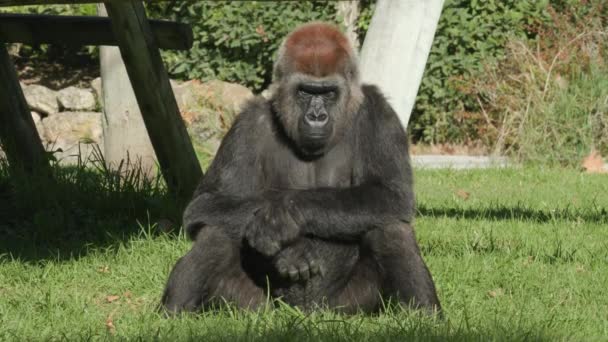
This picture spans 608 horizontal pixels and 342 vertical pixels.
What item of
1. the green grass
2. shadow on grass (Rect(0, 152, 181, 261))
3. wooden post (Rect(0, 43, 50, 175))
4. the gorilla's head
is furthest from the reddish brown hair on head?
wooden post (Rect(0, 43, 50, 175))

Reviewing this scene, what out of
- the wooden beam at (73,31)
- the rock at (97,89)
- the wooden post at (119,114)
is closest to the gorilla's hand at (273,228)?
the wooden beam at (73,31)

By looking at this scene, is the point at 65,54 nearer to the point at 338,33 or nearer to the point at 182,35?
the point at 182,35

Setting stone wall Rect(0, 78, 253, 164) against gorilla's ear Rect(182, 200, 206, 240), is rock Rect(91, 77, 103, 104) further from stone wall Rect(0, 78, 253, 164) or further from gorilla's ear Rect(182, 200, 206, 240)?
gorilla's ear Rect(182, 200, 206, 240)

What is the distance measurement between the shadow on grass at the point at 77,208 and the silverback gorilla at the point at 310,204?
168cm

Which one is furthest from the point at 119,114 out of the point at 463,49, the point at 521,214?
the point at 463,49

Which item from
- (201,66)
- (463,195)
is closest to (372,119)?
(463,195)

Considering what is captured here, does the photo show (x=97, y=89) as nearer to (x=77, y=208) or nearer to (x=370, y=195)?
(x=77, y=208)

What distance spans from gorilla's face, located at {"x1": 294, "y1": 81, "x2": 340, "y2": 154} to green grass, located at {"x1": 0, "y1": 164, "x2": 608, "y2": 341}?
878mm

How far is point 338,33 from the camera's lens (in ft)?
17.0

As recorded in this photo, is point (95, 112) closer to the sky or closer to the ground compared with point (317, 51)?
closer to the ground

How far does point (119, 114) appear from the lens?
8.39 meters

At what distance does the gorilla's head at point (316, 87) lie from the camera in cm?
504

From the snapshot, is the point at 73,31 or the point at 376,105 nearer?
the point at 376,105

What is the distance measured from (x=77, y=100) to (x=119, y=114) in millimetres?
5252
